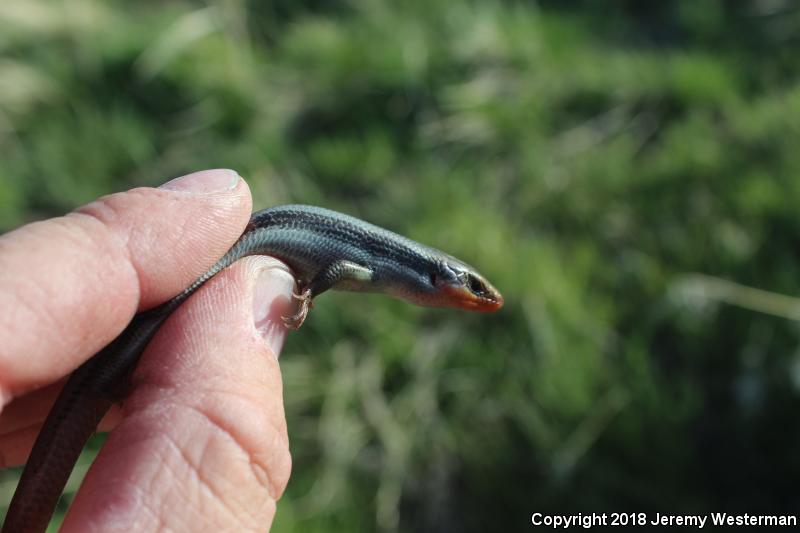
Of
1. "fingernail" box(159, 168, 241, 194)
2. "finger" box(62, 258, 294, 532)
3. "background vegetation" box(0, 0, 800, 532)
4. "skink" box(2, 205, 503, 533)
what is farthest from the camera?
"background vegetation" box(0, 0, 800, 532)

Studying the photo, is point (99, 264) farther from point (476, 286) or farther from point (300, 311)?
point (476, 286)

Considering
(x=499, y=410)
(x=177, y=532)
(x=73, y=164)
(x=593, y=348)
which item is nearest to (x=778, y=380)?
(x=593, y=348)

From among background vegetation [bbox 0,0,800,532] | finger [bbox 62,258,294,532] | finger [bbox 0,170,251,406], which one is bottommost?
background vegetation [bbox 0,0,800,532]

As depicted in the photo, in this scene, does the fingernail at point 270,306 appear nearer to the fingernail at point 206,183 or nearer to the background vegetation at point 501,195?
the fingernail at point 206,183

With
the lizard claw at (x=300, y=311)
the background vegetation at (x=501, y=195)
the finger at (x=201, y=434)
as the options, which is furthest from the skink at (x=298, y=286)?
the background vegetation at (x=501, y=195)

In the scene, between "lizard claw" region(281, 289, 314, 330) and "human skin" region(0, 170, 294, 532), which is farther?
"lizard claw" region(281, 289, 314, 330)

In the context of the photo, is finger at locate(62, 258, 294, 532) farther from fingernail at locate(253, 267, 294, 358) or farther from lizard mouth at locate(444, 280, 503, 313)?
lizard mouth at locate(444, 280, 503, 313)

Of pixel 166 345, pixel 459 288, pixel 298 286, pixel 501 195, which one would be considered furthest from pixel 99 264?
pixel 501 195

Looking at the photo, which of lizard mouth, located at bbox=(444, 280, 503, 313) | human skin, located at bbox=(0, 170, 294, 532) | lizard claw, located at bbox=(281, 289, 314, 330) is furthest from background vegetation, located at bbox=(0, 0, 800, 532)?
human skin, located at bbox=(0, 170, 294, 532)
